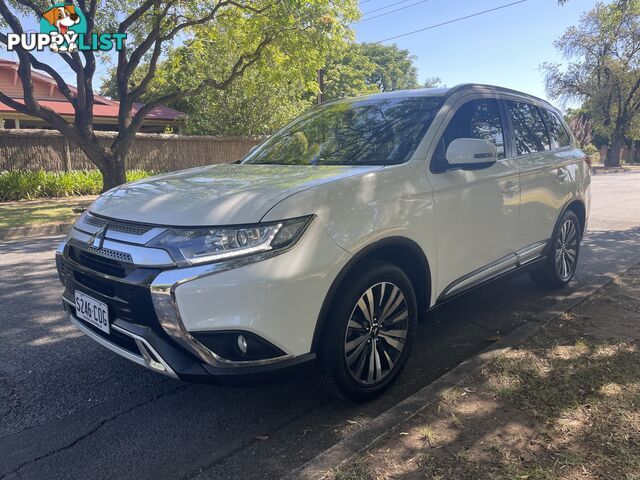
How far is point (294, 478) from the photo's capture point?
2197 mm

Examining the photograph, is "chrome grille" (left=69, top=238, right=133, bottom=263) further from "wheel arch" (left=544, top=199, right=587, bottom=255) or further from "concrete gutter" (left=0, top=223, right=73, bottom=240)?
"concrete gutter" (left=0, top=223, right=73, bottom=240)

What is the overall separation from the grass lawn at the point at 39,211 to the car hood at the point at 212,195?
806 cm

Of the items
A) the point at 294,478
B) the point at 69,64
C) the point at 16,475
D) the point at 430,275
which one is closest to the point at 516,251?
the point at 430,275

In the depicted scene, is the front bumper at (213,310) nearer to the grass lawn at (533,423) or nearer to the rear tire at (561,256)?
the grass lawn at (533,423)

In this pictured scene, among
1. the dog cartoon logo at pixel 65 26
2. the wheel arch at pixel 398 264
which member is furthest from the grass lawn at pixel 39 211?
the wheel arch at pixel 398 264

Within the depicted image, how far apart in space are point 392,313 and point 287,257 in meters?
0.91

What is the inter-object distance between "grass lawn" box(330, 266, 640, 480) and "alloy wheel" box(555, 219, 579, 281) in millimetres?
1400

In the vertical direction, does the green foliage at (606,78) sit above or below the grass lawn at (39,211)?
above

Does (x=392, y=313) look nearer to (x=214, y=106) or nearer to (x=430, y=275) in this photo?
(x=430, y=275)

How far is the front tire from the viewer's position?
8.68 ft

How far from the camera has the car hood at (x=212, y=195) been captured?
2473 millimetres

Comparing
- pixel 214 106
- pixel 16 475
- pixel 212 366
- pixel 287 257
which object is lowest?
pixel 16 475

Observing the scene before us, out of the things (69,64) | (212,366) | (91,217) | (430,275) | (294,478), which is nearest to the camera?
(294,478)

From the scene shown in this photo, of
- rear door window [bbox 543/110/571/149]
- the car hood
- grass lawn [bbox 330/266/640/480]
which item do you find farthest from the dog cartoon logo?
grass lawn [bbox 330/266/640/480]
